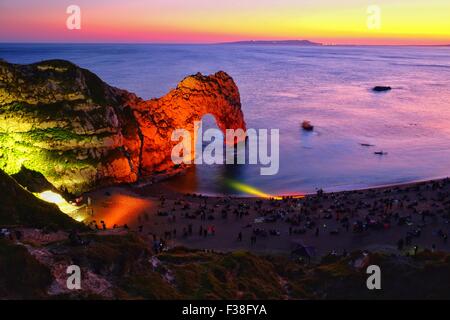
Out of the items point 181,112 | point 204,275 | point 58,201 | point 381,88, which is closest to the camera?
point 204,275

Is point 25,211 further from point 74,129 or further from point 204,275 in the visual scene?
point 74,129

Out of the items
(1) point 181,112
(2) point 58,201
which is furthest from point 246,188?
(2) point 58,201

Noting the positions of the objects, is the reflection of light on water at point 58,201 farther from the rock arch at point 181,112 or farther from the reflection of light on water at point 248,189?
the reflection of light on water at point 248,189

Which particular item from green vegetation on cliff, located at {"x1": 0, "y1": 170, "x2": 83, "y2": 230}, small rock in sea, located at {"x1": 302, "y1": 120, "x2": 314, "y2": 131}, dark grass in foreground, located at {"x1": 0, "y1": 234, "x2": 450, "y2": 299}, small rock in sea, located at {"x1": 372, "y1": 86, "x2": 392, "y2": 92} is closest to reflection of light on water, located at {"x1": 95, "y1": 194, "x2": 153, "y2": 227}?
green vegetation on cliff, located at {"x1": 0, "y1": 170, "x2": 83, "y2": 230}

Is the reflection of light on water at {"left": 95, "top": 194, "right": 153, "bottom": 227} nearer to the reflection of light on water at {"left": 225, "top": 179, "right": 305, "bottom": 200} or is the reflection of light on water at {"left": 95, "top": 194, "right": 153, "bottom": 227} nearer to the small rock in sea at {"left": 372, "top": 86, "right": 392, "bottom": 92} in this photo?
the reflection of light on water at {"left": 225, "top": 179, "right": 305, "bottom": 200}

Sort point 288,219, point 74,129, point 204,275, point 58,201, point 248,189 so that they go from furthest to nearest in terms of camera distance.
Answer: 1. point 248,189
2. point 74,129
3. point 288,219
4. point 58,201
5. point 204,275

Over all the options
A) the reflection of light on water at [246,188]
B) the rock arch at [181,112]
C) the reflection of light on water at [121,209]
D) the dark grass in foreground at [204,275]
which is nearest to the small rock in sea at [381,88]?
the rock arch at [181,112]

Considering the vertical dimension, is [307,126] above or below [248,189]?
above

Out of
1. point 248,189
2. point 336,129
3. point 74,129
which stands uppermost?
point 74,129
